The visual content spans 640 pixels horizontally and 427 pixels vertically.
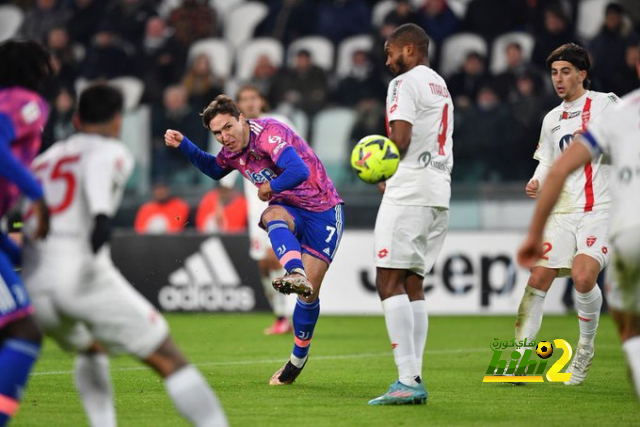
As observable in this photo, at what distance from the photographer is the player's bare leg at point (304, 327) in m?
8.27

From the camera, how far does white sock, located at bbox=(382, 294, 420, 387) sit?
23.0 ft

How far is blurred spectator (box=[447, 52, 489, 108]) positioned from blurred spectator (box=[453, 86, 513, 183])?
83cm

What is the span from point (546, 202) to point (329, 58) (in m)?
14.4

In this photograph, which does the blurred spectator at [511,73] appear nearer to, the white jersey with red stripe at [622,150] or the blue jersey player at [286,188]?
the blue jersey player at [286,188]

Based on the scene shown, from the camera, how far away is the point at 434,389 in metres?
8.00

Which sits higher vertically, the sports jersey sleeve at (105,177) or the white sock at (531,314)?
the sports jersey sleeve at (105,177)

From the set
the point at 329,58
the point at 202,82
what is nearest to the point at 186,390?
the point at 202,82

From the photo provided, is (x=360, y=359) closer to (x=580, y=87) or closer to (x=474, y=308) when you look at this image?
(x=580, y=87)

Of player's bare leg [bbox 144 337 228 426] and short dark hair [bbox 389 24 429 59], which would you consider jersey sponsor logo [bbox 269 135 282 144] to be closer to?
short dark hair [bbox 389 24 429 59]

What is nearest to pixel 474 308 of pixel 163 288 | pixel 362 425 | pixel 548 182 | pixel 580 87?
pixel 163 288

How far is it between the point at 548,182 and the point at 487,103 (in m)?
11.6

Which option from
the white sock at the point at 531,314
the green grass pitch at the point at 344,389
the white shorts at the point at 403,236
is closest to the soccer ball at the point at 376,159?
the white shorts at the point at 403,236

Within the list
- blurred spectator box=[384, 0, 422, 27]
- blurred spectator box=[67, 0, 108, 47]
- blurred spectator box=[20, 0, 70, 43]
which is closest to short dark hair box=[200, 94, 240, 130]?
blurred spectator box=[384, 0, 422, 27]

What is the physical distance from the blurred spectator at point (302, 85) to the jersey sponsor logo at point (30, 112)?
39.1 ft
